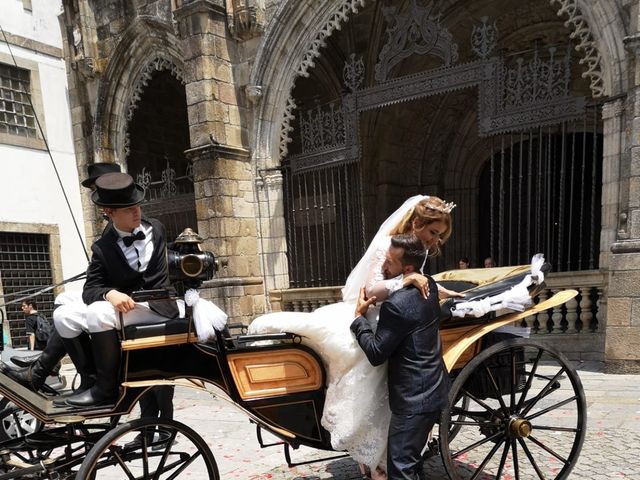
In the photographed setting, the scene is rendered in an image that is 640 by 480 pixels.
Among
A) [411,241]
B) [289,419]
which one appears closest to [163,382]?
[289,419]

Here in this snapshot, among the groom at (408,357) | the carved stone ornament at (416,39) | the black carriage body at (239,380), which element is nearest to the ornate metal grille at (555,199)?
the carved stone ornament at (416,39)

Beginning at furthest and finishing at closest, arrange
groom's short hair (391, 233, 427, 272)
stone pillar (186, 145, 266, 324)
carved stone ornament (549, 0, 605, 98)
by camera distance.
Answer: stone pillar (186, 145, 266, 324) → carved stone ornament (549, 0, 605, 98) → groom's short hair (391, 233, 427, 272)

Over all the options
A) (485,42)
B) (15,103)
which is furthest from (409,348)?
(15,103)

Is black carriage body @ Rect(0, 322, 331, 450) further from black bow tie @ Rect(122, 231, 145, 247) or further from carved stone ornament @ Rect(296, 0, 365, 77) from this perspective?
carved stone ornament @ Rect(296, 0, 365, 77)

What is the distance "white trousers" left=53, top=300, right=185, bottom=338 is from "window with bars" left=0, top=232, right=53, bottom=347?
802 cm

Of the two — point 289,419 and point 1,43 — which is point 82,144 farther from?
point 289,419

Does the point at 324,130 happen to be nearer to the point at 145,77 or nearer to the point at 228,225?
the point at 228,225

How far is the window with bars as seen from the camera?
930 cm

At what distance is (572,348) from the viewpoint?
6035 millimetres

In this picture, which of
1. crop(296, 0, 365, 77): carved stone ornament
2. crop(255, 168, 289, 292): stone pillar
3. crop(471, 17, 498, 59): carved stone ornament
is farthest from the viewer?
crop(255, 168, 289, 292): stone pillar

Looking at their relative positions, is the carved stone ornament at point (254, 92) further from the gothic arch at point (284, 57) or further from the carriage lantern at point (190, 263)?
the carriage lantern at point (190, 263)

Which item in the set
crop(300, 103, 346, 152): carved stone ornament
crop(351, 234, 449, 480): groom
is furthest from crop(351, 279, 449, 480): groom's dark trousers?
crop(300, 103, 346, 152): carved stone ornament

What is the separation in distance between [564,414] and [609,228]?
254 cm

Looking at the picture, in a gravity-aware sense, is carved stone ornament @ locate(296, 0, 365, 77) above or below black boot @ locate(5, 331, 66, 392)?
above
